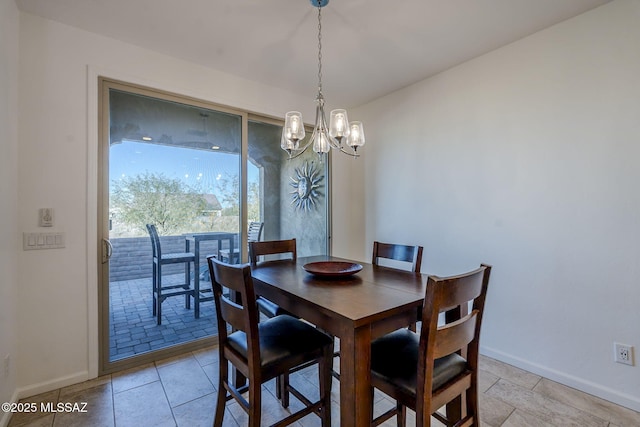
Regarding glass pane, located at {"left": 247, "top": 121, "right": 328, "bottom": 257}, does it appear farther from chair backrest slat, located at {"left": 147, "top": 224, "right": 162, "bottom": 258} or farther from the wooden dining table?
the wooden dining table

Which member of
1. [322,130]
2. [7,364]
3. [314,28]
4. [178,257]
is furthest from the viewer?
[178,257]

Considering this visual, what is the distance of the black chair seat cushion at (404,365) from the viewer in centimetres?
123

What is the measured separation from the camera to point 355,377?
Answer: 117 centimetres

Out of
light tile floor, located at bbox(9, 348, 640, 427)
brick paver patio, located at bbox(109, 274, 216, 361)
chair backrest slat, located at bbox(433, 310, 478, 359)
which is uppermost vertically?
chair backrest slat, located at bbox(433, 310, 478, 359)

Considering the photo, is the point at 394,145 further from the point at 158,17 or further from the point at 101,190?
the point at 101,190

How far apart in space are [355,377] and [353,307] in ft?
0.87

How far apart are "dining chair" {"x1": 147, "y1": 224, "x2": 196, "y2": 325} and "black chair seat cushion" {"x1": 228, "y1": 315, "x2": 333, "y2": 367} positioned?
1.28m

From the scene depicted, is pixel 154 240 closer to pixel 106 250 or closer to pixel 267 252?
pixel 106 250

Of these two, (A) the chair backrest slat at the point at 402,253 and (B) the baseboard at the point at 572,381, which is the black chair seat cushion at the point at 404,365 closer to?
(A) the chair backrest slat at the point at 402,253

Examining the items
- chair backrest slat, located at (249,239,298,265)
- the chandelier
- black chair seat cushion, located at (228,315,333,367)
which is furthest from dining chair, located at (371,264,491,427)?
chair backrest slat, located at (249,239,298,265)

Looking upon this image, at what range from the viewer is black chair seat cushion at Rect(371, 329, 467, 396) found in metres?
1.23

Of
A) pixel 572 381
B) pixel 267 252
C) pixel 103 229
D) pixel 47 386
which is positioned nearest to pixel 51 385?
pixel 47 386

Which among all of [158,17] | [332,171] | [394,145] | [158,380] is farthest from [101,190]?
[394,145]

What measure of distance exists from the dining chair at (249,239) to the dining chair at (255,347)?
4.31ft
